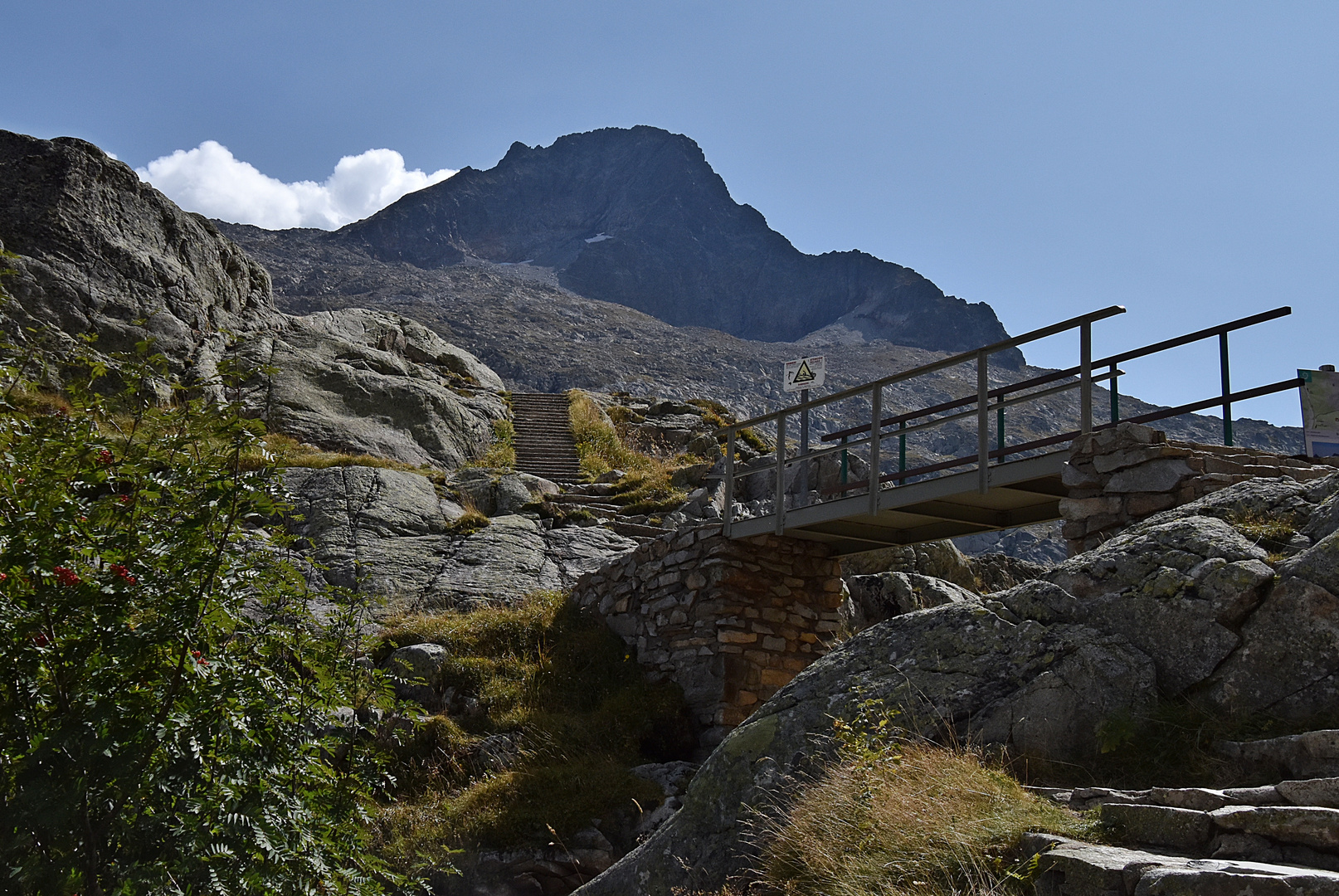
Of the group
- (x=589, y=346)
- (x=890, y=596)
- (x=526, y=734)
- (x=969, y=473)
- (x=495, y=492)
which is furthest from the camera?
(x=589, y=346)

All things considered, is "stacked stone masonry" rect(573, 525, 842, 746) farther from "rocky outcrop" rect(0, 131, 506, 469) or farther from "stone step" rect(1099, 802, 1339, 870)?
Answer: "rocky outcrop" rect(0, 131, 506, 469)

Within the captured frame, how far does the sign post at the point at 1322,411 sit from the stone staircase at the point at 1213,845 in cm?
490

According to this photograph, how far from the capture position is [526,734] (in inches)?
371

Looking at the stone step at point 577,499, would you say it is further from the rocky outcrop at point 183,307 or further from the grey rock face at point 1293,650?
the grey rock face at point 1293,650

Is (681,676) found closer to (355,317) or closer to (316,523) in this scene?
(316,523)

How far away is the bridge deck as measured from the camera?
8211 mm

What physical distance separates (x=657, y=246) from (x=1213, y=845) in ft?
347

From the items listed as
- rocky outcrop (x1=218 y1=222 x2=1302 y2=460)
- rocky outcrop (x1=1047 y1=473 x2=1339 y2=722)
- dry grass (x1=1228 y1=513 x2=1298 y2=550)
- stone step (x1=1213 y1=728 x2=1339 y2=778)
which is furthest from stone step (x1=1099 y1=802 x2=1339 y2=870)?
rocky outcrop (x1=218 y1=222 x2=1302 y2=460)

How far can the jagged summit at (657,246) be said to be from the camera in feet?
313

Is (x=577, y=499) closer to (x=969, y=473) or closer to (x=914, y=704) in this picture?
(x=969, y=473)

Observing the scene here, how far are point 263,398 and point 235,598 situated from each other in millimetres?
15565

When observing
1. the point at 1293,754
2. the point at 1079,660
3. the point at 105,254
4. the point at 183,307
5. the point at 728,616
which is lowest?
the point at 1293,754

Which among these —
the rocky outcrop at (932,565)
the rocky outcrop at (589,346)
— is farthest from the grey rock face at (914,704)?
the rocky outcrop at (589,346)

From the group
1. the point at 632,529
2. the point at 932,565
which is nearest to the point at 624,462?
the point at 632,529
